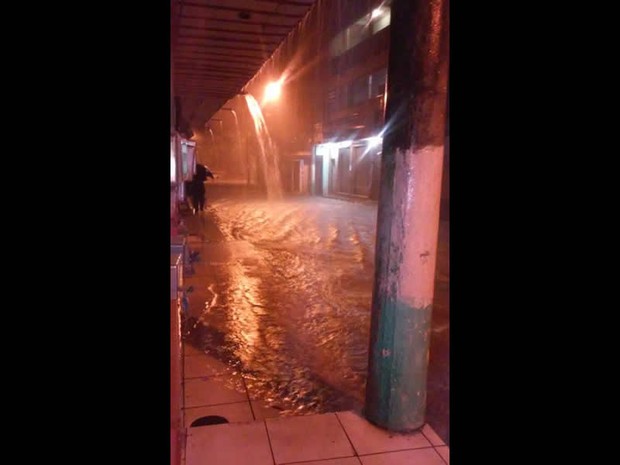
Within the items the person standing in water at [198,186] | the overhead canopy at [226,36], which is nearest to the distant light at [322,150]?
the person standing in water at [198,186]

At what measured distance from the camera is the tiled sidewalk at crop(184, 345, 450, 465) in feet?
10.1

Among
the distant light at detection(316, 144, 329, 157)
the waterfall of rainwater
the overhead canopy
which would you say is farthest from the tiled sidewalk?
the waterfall of rainwater

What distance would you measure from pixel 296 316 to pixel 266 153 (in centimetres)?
3187

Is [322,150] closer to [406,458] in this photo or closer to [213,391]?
[213,391]

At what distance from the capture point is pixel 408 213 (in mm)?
3084

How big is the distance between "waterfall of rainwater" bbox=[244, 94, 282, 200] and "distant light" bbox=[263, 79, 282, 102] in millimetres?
1181

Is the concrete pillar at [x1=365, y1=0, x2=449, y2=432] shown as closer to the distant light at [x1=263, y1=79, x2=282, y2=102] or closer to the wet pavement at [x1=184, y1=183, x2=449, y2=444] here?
the wet pavement at [x1=184, y1=183, x2=449, y2=444]

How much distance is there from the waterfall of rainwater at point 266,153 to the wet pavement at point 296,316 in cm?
2281

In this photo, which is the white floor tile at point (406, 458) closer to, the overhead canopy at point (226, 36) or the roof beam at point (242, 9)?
the overhead canopy at point (226, 36)
